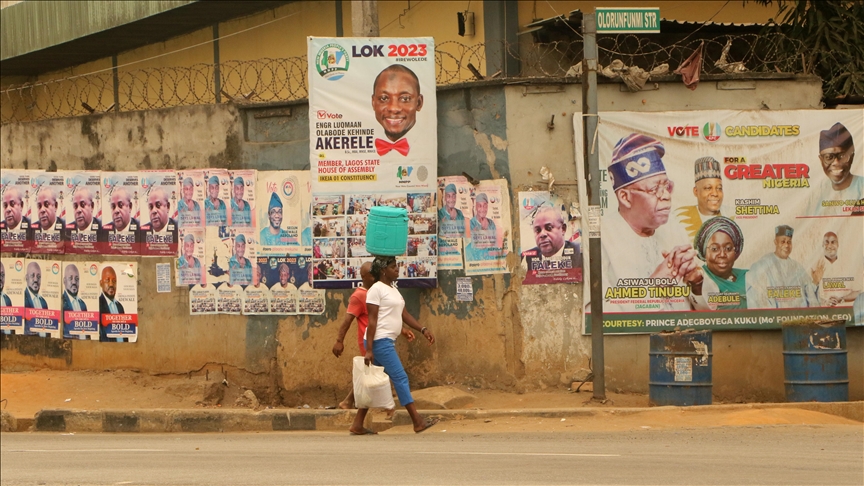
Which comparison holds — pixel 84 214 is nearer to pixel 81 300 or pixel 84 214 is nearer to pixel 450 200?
pixel 81 300

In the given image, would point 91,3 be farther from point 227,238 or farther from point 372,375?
point 372,375

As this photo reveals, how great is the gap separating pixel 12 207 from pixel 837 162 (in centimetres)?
1087

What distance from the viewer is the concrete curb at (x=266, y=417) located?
380 inches

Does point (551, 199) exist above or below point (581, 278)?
above

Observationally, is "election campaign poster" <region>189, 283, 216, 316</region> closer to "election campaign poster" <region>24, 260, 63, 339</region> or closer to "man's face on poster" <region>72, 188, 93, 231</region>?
"man's face on poster" <region>72, 188, 93, 231</region>

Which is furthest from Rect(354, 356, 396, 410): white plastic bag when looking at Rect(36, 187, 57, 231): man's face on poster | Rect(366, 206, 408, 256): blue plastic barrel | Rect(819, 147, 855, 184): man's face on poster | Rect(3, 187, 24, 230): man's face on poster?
Rect(3, 187, 24, 230): man's face on poster

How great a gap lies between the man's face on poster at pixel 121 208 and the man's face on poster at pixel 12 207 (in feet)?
6.33

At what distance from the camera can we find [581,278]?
36.0 feet

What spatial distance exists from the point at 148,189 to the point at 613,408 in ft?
21.4

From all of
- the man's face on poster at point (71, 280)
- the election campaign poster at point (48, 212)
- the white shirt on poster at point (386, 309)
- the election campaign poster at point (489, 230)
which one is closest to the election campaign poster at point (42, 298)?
the man's face on poster at point (71, 280)

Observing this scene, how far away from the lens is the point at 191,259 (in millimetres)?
12445

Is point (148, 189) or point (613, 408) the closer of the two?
point (613, 408)

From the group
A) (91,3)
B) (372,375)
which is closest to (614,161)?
(372,375)

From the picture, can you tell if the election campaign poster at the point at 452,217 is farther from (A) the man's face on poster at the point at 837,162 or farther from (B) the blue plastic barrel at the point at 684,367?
(A) the man's face on poster at the point at 837,162
